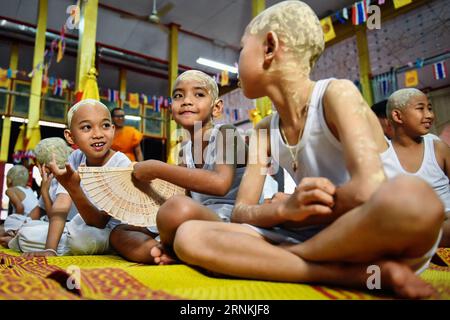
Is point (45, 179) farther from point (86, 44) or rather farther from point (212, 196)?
point (86, 44)

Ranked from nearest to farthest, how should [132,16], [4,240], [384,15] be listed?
[4,240] → [384,15] → [132,16]

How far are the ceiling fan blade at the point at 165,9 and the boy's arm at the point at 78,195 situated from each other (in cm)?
537

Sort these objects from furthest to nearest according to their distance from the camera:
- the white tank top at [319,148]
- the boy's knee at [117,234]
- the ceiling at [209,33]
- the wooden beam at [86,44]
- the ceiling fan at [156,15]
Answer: the ceiling fan at [156,15]
the ceiling at [209,33]
the wooden beam at [86,44]
the boy's knee at [117,234]
the white tank top at [319,148]

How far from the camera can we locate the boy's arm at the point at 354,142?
2.40 feet

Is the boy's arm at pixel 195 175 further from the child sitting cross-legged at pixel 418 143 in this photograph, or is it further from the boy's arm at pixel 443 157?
the boy's arm at pixel 443 157

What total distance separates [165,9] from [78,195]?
5622 millimetres

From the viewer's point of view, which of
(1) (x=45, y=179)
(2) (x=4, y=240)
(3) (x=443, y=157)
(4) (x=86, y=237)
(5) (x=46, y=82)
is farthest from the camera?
(5) (x=46, y=82)

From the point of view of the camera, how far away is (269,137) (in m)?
1.12

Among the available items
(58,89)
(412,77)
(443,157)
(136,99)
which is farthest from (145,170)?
(58,89)

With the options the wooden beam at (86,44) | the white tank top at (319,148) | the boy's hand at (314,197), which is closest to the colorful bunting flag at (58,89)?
the wooden beam at (86,44)

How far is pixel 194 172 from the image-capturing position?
1279mm

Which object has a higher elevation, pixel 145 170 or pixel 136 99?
pixel 136 99

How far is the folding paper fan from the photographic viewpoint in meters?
1.32

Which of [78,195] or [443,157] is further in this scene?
[443,157]
